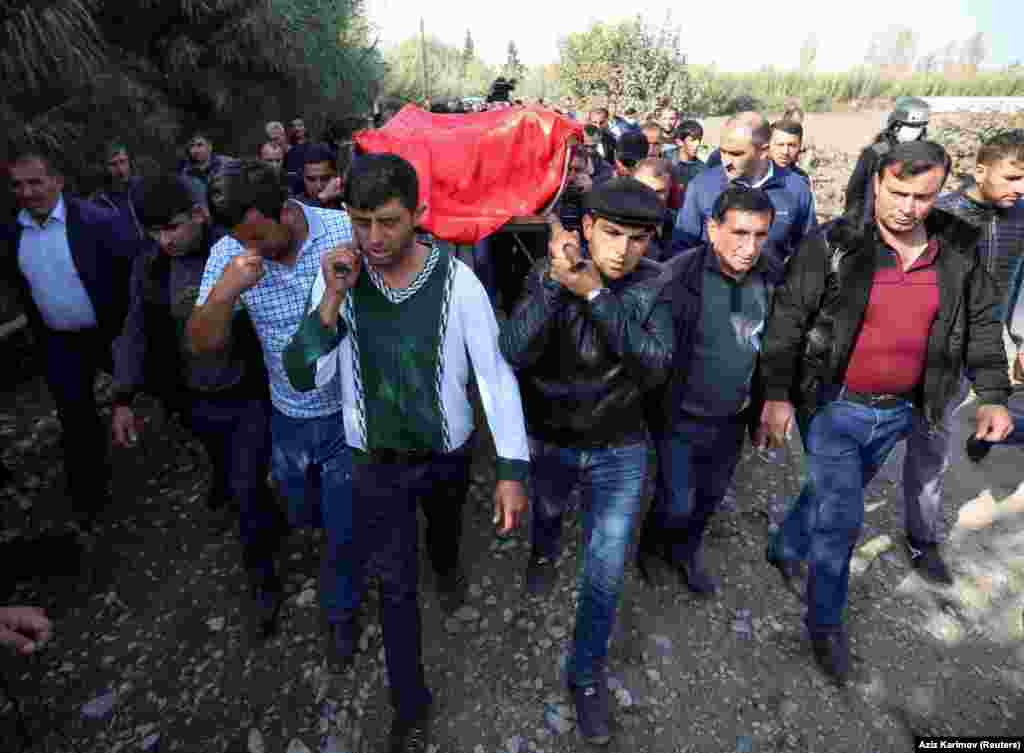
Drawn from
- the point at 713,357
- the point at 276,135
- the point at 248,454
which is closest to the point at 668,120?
the point at 276,135

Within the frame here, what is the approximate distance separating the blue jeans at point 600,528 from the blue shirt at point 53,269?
8.49 ft

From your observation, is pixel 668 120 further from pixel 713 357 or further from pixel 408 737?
pixel 408 737

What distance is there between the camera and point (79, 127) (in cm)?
643

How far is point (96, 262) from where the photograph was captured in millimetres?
3205

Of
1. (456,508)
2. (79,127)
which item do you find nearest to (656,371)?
(456,508)

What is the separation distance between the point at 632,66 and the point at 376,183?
2625 centimetres

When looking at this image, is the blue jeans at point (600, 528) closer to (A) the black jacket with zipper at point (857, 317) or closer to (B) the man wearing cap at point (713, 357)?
(B) the man wearing cap at point (713, 357)

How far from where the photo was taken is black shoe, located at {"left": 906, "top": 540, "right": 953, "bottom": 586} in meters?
2.98

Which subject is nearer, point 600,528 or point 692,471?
point 600,528

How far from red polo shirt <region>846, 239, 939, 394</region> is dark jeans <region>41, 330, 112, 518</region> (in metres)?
3.67

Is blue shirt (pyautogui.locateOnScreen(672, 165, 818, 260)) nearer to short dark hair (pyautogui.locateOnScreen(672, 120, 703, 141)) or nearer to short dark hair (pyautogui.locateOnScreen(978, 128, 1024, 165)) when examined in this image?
short dark hair (pyautogui.locateOnScreen(978, 128, 1024, 165))

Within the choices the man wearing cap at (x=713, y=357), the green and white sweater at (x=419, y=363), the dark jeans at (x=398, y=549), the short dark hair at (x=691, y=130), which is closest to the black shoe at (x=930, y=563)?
the man wearing cap at (x=713, y=357)

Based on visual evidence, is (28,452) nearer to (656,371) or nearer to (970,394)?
(656,371)

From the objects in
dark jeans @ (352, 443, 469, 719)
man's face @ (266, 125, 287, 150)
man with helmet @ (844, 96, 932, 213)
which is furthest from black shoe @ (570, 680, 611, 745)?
man's face @ (266, 125, 287, 150)
